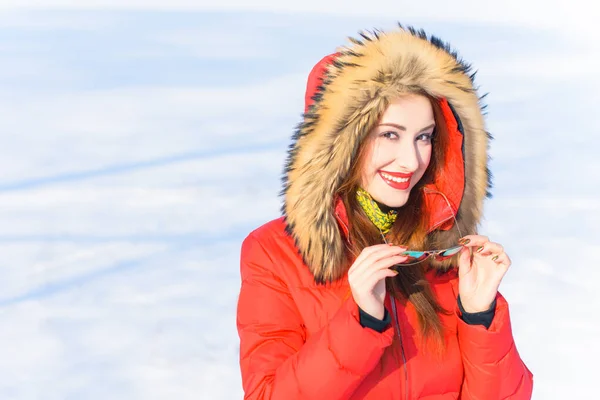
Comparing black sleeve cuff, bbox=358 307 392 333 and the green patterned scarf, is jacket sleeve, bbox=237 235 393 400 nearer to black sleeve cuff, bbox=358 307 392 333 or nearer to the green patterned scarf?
black sleeve cuff, bbox=358 307 392 333

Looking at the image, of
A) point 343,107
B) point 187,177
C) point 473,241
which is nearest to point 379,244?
point 473,241

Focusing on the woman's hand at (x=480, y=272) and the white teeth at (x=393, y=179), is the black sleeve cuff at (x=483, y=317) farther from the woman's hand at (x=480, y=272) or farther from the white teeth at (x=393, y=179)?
the white teeth at (x=393, y=179)

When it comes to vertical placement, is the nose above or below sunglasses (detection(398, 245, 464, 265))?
above

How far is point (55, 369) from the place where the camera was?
12.4 ft

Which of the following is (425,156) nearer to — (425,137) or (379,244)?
(425,137)

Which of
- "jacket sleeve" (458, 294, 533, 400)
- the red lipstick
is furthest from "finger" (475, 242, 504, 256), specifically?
the red lipstick

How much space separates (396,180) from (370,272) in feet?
1.04

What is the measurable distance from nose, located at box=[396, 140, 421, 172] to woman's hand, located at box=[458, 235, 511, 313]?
8.0 inches

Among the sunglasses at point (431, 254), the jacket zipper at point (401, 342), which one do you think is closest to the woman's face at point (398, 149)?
the sunglasses at point (431, 254)

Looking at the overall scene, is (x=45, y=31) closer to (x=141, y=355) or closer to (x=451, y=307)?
(x=141, y=355)

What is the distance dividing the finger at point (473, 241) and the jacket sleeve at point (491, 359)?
0.14 meters

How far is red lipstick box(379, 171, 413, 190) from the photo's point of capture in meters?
2.20

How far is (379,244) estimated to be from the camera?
7.14 feet

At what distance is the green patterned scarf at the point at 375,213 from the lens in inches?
88.5
